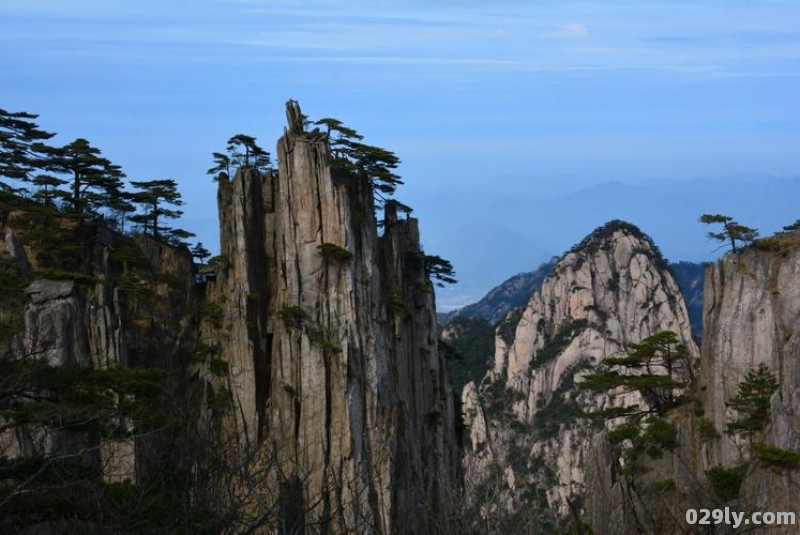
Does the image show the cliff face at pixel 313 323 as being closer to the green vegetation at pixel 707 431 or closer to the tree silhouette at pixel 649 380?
the tree silhouette at pixel 649 380

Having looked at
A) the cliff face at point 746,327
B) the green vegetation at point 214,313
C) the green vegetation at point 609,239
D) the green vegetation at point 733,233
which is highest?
the green vegetation at point 609,239

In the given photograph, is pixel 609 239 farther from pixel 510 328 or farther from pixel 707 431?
pixel 707 431

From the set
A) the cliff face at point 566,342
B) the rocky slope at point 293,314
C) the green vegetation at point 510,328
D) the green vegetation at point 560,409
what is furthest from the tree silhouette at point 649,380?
the green vegetation at point 510,328

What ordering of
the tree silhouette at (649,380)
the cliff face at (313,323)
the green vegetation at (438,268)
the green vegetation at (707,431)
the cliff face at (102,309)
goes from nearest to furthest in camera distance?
the cliff face at (102,309)
the green vegetation at (707,431)
the tree silhouette at (649,380)
the cliff face at (313,323)
the green vegetation at (438,268)

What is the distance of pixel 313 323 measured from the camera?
48062 mm

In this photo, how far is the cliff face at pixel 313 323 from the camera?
47250mm

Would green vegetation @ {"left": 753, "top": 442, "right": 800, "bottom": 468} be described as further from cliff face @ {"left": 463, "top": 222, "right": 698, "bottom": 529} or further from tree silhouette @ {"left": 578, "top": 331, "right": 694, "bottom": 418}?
cliff face @ {"left": 463, "top": 222, "right": 698, "bottom": 529}

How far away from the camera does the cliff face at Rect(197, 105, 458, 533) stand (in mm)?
47250

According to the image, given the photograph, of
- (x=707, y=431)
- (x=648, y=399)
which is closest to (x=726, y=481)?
(x=707, y=431)

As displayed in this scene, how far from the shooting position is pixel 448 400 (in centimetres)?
5569

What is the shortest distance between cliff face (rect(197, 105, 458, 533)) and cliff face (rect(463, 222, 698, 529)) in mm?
42788

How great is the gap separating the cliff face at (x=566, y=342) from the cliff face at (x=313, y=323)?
42788 mm

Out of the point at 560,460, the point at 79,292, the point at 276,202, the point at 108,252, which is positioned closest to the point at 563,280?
the point at 560,460

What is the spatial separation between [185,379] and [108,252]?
276 inches
